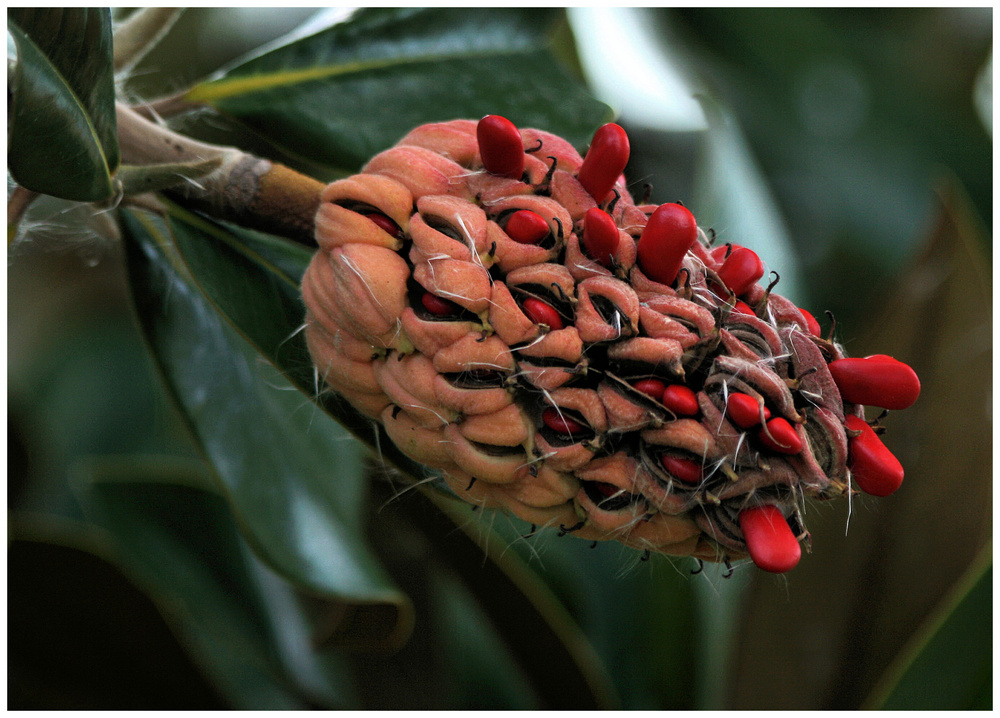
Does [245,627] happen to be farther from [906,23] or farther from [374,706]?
[906,23]

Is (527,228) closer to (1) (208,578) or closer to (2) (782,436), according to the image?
(2) (782,436)

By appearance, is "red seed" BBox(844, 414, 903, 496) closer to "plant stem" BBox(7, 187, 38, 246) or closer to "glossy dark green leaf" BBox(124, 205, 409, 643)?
"glossy dark green leaf" BBox(124, 205, 409, 643)

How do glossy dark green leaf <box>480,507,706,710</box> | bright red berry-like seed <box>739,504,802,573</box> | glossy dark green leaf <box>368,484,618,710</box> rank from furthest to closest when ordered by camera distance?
1. glossy dark green leaf <box>480,507,706,710</box>
2. glossy dark green leaf <box>368,484,618,710</box>
3. bright red berry-like seed <box>739,504,802,573</box>

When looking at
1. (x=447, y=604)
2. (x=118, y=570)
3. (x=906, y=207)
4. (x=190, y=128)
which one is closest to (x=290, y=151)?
(x=190, y=128)

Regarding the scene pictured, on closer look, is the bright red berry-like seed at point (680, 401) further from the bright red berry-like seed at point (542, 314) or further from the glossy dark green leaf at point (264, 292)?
the glossy dark green leaf at point (264, 292)

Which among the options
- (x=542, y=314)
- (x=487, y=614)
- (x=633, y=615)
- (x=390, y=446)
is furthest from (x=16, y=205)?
(x=633, y=615)

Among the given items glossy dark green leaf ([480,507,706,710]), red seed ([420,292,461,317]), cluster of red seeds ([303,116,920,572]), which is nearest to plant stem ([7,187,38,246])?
cluster of red seeds ([303,116,920,572])
